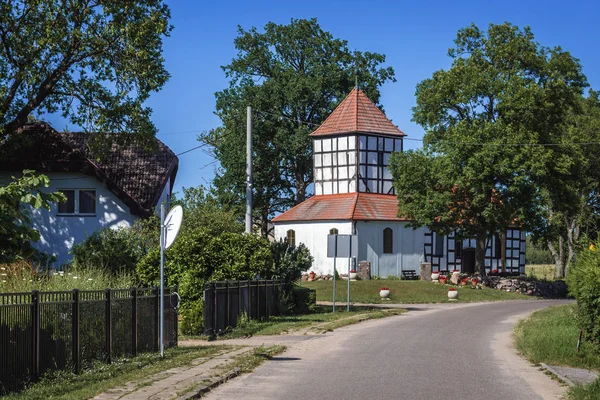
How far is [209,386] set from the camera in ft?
42.8

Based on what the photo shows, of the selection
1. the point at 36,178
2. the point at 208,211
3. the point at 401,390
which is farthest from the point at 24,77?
the point at 401,390

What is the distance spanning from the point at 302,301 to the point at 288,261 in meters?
1.56

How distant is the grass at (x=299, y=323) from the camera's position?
24266 millimetres

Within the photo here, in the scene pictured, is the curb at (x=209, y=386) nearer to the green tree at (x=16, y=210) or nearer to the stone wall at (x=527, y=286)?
the green tree at (x=16, y=210)

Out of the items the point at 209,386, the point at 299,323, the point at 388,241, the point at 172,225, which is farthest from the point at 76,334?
the point at 388,241

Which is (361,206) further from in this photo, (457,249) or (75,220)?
(75,220)

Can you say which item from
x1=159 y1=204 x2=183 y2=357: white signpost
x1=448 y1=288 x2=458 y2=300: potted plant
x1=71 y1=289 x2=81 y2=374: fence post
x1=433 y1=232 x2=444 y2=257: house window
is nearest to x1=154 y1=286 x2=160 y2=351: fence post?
x1=159 y1=204 x2=183 y2=357: white signpost

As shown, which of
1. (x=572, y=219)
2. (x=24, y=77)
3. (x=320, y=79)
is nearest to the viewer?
(x=24, y=77)

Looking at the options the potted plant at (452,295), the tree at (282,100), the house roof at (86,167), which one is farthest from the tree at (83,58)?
the tree at (282,100)

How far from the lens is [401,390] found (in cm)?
1306

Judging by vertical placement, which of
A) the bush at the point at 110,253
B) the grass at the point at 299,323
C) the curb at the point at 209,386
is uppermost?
the bush at the point at 110,253

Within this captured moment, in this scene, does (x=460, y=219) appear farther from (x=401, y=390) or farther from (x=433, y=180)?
(x=401, y=390)

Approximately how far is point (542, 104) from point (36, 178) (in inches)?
1773

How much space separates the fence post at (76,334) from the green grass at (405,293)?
98.7ft
